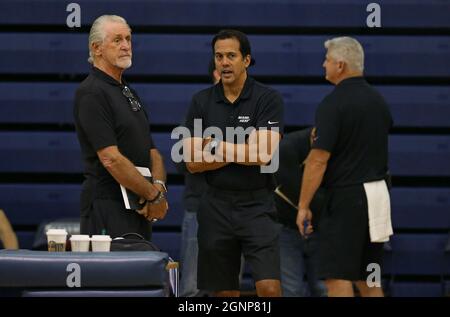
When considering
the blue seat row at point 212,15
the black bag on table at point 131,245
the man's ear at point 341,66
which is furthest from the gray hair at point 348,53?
the blue seat row at point 212,15

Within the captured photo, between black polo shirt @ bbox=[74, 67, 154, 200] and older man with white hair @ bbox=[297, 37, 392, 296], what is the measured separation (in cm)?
115

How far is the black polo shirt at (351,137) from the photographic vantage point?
→ 622cm

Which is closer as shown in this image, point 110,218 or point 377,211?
point 110,218

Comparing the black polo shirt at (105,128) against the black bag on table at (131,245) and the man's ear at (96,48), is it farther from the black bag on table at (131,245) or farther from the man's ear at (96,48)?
the black bag on table at (131,245)

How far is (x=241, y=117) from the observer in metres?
5.89

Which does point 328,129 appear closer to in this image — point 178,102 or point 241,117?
point 241,117

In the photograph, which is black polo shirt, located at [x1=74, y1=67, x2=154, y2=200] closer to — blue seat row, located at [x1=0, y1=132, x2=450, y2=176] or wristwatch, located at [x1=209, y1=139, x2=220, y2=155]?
wristwatch, located at [x1=209, y1=139, x2=220, y2=155]

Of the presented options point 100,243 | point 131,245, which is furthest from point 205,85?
point 100,243

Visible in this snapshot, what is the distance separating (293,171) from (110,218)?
6.36 feet

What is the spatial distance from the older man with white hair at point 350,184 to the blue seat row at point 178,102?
2.13 meters

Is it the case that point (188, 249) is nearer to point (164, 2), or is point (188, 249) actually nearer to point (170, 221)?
point (170, 221)

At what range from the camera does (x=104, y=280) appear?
4590 millimetres

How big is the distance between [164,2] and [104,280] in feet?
14.0

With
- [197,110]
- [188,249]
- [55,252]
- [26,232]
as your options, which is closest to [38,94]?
[26,232]
